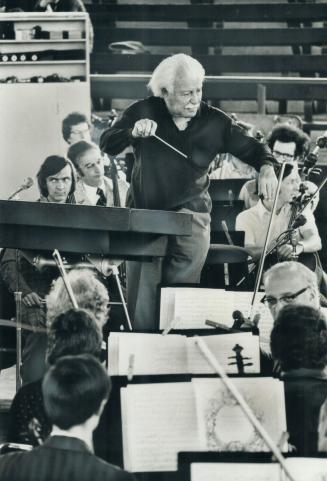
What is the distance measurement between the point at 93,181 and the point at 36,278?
87cm

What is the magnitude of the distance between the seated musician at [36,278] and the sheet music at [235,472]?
989mm

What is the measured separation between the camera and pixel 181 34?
652 cm

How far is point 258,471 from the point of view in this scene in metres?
1.64

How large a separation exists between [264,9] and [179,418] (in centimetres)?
523

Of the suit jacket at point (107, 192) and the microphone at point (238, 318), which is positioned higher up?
the suit jacket at point (107, 192)

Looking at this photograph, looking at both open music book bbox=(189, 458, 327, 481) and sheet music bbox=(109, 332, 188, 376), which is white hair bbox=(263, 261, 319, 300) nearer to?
sheet music bbox=(109, 332, 188, 376)

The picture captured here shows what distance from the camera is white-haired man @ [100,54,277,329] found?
3045mm

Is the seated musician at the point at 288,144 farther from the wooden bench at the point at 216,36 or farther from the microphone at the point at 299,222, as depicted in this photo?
the wooden bench at the point at 216,36

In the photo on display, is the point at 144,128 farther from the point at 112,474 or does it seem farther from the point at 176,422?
the point at 112,474

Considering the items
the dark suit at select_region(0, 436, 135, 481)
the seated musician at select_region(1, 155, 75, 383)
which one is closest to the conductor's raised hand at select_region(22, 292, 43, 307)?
the seated musician at select_region(1, 155, 75, 383)

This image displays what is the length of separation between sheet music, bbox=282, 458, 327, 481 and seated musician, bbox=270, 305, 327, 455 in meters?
0.11

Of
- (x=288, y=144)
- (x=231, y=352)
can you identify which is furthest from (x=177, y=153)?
(x=231, y=352)

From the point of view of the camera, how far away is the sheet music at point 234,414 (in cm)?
180

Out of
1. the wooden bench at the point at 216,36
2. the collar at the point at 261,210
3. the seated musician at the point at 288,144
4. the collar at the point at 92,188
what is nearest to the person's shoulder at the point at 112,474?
Result: the collar at the point at 261,210
